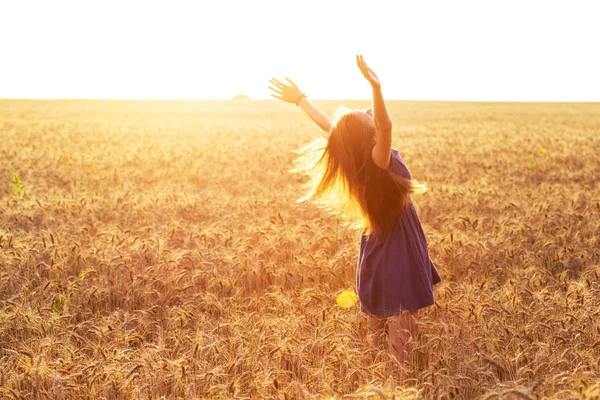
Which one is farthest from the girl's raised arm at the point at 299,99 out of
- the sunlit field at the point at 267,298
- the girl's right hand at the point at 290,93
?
the sunlit field at the point at 267,298

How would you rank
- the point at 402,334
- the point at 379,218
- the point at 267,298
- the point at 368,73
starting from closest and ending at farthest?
1. the point at 368,73
2. the point at 402,334
3. the point at 379,218
4. the point at 267,298

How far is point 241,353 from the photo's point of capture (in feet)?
11.2

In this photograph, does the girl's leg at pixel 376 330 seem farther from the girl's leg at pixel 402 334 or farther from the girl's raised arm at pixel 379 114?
the girl's raised arm at pixel 379 114

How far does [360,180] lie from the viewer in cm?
369

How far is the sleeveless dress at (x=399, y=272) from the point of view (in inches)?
149

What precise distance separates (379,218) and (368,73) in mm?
981

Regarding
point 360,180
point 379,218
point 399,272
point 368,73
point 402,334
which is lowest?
point 402,334

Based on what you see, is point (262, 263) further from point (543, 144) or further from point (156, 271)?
point (543, 144)

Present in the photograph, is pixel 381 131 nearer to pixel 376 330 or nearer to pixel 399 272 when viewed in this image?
pixel 399 272

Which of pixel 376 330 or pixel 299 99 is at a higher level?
pixel 299 99

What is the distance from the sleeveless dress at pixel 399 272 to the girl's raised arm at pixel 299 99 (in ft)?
2.16

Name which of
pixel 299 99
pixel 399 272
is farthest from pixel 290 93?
pixel 399 272

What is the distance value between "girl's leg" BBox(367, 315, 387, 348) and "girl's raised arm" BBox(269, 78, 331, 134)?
141cm

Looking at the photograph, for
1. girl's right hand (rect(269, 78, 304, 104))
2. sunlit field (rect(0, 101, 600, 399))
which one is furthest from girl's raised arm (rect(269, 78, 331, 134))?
sunlit field (rect(0, 101, 600, 399))
